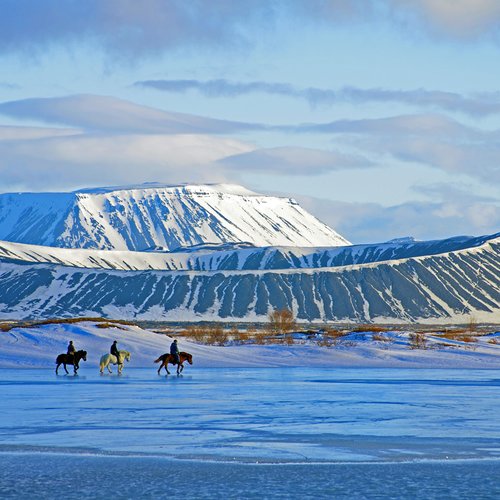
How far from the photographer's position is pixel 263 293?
181875 millimetres

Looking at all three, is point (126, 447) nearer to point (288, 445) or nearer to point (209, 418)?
point (288, 445)

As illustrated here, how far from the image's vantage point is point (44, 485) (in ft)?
46.9

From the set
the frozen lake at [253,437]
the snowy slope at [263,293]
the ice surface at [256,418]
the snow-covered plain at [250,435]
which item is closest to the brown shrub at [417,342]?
the snow-covered plain at [250,435]

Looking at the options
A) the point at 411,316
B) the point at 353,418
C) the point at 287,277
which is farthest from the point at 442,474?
the point at 287,277

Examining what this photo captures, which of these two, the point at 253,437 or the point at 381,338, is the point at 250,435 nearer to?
the point at 253,437

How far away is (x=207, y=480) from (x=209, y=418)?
856 centimetres

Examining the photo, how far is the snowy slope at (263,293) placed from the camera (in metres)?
174

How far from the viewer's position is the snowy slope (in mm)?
173750

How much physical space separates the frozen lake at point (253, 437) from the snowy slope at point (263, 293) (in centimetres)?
13926

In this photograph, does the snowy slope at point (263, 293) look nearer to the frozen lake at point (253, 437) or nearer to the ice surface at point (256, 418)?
the ice surface at point (256, 418)

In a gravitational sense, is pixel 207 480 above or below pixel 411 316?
below

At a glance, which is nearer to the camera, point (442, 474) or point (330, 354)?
point (442, 474)

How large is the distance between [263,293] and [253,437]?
16205 cm

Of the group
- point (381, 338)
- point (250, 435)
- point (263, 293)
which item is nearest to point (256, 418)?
point (250, 435)
